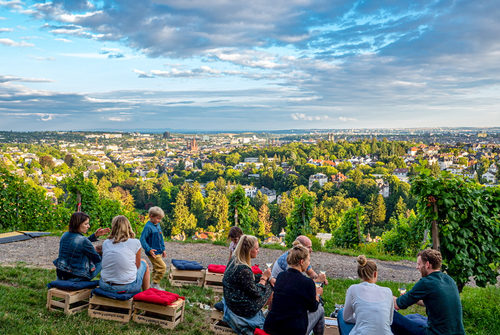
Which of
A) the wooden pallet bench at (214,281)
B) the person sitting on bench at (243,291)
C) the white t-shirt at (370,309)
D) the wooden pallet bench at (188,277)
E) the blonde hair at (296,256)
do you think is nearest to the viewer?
the white t-shirt at (370,309)

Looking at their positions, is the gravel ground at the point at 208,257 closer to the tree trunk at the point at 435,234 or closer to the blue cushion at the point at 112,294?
the tree trunk at the point at 435,234

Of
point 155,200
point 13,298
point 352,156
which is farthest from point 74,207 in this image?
point 352,156

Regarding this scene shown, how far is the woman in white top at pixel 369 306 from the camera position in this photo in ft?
11.1

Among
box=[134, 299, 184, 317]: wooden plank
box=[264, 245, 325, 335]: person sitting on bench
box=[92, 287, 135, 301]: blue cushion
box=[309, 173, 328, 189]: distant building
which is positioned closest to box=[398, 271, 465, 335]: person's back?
box=[264, 245, 325, 335]: person sitting on bench

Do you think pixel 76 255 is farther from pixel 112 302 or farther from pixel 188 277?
pixel 188 277

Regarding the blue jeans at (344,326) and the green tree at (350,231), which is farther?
the green tree at (350,231)

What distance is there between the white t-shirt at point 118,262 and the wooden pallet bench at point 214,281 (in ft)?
6.01

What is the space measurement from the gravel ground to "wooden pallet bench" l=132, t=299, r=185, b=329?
142 inches

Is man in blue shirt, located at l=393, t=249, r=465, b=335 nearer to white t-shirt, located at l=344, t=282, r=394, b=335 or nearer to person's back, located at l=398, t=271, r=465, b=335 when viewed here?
person's back, located at l=398, t=271, r=465, b=335

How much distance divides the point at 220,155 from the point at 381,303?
459ft

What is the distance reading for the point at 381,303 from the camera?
345cm

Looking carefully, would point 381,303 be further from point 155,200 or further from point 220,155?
point 220,155

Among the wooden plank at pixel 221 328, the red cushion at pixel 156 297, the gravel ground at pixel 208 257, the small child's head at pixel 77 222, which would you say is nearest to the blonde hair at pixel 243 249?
the wooden plank at pixel 221 328

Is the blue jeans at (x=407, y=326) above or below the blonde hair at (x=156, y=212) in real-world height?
below
